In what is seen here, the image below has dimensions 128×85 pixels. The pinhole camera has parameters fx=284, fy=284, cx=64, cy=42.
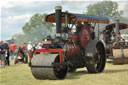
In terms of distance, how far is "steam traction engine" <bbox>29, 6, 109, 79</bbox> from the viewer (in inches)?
306

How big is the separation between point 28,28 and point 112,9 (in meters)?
24.1

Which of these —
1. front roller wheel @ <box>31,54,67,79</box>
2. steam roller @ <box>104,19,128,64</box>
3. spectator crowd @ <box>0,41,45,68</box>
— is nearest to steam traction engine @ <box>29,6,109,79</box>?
front roller wheel @ <box>31,54,67,79</box>

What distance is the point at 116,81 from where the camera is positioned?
734 centimetres

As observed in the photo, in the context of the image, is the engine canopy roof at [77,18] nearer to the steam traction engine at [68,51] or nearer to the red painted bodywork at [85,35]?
the steam traction engine at [68,51]

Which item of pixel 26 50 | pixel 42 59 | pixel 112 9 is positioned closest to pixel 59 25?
pixel 42 59

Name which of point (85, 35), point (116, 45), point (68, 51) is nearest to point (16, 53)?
point (116, 45)

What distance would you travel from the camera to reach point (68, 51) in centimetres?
858

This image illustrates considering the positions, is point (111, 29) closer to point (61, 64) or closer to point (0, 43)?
point (0, 43)

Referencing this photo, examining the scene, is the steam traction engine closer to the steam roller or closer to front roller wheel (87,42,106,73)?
front roller wheel (87,42,106,73)

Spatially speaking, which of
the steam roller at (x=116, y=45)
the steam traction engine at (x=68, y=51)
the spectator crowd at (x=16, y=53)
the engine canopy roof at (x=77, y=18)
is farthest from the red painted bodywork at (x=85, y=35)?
the spectator crowd at (x=16, y=53)

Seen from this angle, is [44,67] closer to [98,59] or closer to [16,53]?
[98,59]

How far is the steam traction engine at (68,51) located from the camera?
306 inches

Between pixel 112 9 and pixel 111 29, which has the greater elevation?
pixel 112 9

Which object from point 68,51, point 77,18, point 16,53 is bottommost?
point 16,53
